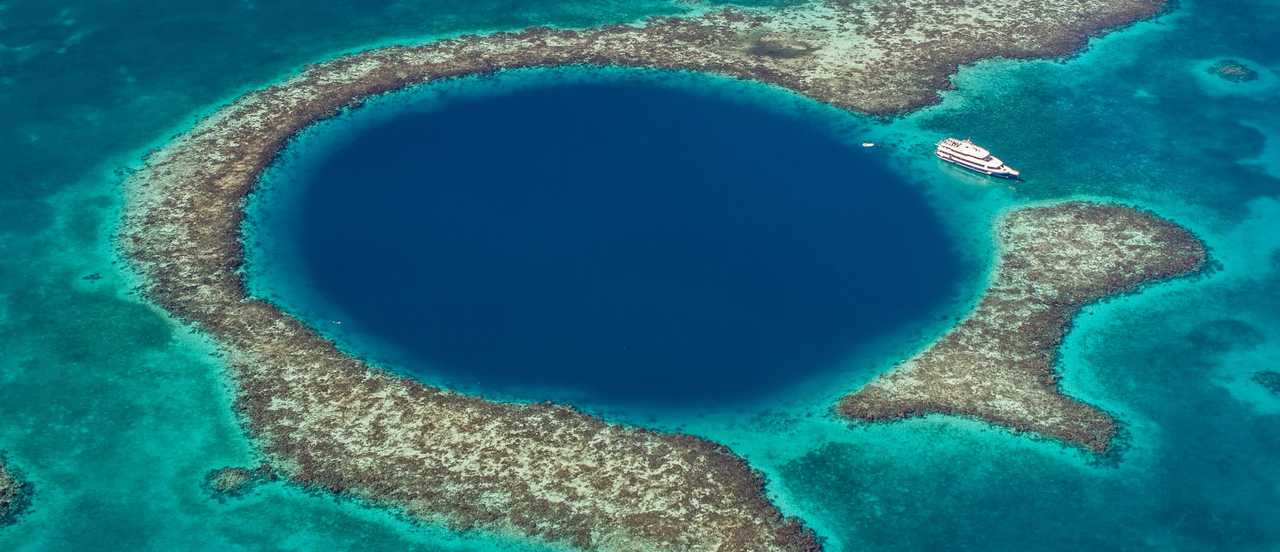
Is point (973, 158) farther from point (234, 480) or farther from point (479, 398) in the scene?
point (234, 480)

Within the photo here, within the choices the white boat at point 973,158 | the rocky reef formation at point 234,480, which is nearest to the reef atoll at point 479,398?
the rocky reef formation at point 234,480

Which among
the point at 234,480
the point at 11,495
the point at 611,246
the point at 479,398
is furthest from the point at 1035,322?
the point at 11,495

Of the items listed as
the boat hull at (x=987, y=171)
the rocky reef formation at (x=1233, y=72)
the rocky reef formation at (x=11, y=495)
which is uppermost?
the rocky reef formation at (x=1233, y=72)

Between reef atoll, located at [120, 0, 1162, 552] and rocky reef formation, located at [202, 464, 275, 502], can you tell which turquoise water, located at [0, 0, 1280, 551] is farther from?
reef atoll, located at [120, 0, 1162, 552]

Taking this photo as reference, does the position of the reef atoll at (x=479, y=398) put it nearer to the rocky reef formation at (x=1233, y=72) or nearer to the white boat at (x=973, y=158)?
the white boat at (x=973, y=158)

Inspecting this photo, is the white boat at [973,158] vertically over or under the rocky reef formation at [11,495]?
over

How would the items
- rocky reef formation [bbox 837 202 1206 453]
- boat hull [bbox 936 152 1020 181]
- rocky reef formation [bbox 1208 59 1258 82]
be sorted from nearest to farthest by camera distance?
rocky reef formation [bbox 837 202 1206 453], boat hull [bbox 936 152 1020 181], rocky reef formation [bbox 1208 59 1258 82]

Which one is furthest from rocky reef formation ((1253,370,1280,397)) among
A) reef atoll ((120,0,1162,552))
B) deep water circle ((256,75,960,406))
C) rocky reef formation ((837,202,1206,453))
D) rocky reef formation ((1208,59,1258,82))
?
rocky reef formation ((1208,59,1258,82))
